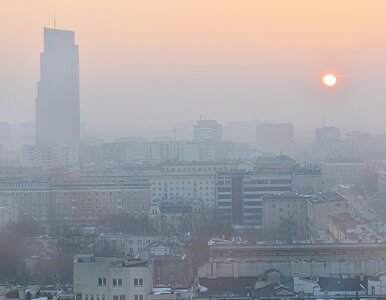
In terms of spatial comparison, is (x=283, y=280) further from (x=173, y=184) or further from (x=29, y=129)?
(x=29, y=129)

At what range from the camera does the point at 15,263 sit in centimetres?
1133

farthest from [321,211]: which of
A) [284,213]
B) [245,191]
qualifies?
[245,191]

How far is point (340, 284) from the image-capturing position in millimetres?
7617

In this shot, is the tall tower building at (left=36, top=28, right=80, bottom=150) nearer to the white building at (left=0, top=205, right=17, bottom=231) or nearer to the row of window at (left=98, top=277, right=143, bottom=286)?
the white building at (left=0, top=205, right=17, bottom=231)

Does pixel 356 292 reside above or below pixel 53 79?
below

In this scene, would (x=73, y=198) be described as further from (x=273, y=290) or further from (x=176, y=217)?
(x=273, y=290)

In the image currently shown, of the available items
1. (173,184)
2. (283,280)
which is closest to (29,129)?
(173,184)

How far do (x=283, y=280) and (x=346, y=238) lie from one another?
307cm

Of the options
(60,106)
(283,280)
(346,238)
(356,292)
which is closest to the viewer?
(356,292)

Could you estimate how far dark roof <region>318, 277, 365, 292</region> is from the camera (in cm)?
746

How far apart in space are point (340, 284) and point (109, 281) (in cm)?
296

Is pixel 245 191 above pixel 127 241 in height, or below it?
above

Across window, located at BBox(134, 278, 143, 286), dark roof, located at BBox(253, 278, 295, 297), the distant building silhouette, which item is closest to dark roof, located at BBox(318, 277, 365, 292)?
dark roof, located at BBox(253, 278, 295, 297)

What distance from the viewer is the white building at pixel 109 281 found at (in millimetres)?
5195
